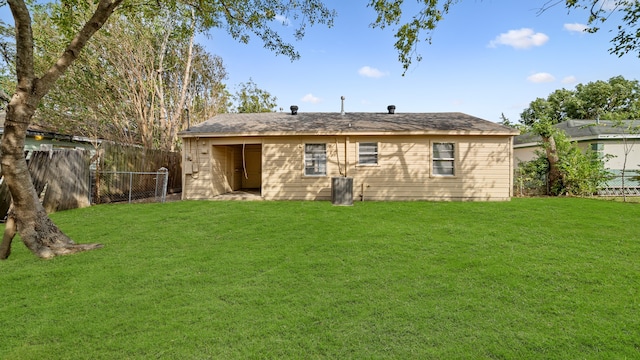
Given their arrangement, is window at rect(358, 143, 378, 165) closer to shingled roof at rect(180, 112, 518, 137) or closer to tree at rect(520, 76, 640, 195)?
shingled roof at rect(180, 112, 518, 137)

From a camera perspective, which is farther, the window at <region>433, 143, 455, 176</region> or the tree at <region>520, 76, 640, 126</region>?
the tree at <region>520, 76, 640, 126</region>

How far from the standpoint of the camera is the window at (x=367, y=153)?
33.5ft

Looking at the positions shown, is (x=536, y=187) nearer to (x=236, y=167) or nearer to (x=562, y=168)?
(x=562, y=168)

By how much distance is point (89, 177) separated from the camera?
28.0ft

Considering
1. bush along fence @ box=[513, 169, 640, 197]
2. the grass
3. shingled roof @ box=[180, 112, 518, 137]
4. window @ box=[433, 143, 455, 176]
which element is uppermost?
shingled roof @ box=[180, 112, 518, 137]

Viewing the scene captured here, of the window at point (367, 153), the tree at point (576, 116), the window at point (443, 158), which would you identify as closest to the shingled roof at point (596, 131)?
the tree at point (576, 116)

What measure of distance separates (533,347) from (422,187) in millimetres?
8012

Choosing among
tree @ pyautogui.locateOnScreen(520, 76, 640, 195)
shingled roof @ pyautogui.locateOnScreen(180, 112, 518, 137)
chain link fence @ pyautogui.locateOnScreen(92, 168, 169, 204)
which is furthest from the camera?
tree @ pyautogui.locateOnScreen(520, 76, 640, 195)

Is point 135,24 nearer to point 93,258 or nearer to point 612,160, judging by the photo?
point 93,258

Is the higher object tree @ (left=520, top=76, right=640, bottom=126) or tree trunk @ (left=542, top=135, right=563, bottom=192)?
tree @ (left=520, top=76, right=640, bottom=126)

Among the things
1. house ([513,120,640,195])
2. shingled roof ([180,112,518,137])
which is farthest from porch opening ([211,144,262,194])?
house ([513,120,640,195])

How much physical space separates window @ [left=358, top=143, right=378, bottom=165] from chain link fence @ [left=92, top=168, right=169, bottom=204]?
678 cm

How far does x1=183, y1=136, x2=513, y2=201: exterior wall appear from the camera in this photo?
10.0m

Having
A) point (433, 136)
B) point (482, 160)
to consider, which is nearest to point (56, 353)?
point (433, 136)
